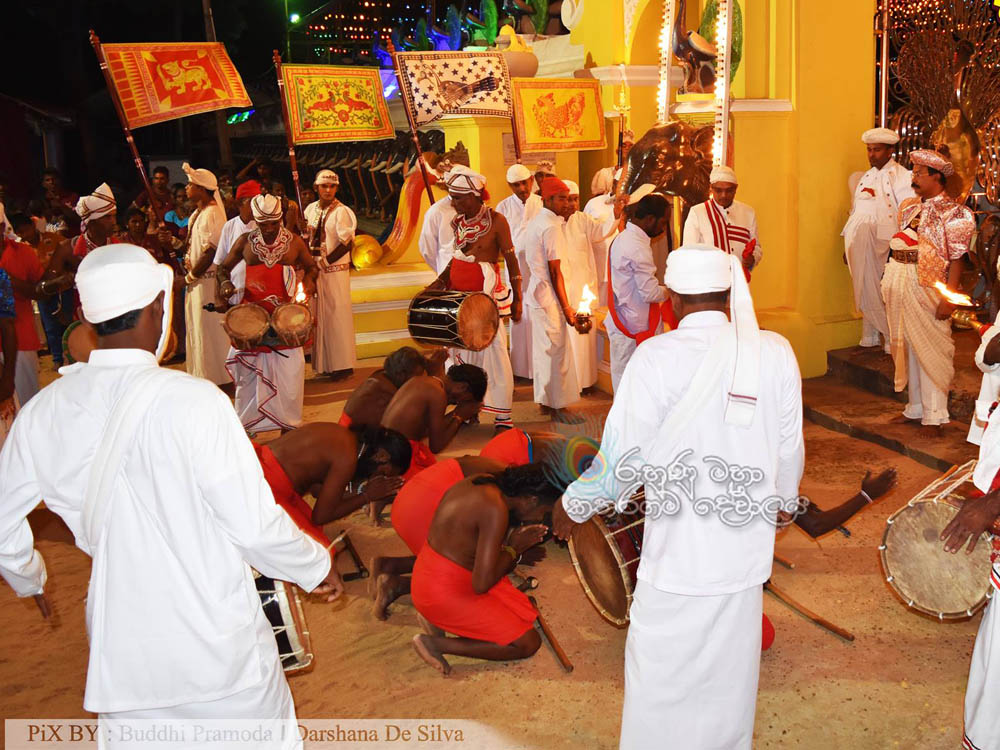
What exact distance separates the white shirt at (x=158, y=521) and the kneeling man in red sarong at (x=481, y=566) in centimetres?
163

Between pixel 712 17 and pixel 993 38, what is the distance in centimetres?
254

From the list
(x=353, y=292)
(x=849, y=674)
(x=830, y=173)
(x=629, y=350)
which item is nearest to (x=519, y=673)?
(x=849, y=674)

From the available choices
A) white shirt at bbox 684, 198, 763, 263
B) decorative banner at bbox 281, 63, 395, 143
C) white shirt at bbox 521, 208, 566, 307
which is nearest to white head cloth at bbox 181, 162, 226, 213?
decorative banner at bbox 281, 63, 395, 143

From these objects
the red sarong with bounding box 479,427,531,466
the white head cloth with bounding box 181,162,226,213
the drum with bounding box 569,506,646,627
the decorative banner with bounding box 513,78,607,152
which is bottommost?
the drum with bounding box 569,506,646,627

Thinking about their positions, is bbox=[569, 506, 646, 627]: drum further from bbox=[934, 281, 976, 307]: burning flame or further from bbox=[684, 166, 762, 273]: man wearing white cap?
bbox=[684, 166, 762, 273]: man wearing white cap

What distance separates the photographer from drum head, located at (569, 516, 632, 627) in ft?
12.9

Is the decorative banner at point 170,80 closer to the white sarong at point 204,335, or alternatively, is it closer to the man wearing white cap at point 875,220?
the white sarong at point 204,335

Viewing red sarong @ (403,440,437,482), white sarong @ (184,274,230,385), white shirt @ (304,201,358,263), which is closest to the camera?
red sarong @ (403,440,437,482)

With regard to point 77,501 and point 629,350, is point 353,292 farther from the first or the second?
point 77,501

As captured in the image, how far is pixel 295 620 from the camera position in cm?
315

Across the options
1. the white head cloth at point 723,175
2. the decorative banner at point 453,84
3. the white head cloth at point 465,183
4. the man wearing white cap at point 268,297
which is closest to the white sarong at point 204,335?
the man wearing white cap at point 268,297

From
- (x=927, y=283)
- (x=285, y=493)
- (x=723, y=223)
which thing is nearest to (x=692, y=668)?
(x=285, y=493)

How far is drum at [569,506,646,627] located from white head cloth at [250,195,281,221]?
4.40 metres

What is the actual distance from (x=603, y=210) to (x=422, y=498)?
6.26 m
